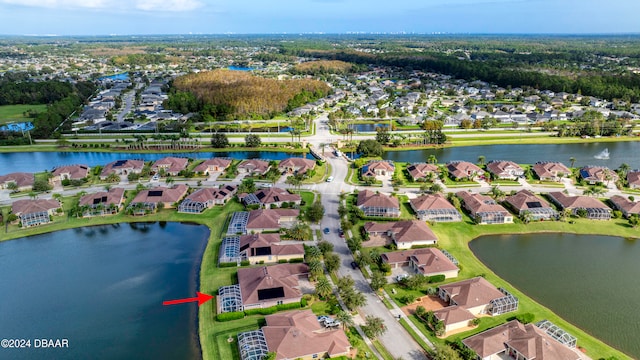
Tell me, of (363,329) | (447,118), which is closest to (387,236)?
(363,329)

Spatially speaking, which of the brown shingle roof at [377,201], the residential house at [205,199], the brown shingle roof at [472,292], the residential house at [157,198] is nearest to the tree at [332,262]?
the brown shingle roof at [472,292]

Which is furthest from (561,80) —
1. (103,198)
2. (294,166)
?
(103,198)

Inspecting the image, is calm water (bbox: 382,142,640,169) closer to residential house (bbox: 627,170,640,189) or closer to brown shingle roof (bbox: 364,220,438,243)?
residential house (bbox: 627,170,640,189)

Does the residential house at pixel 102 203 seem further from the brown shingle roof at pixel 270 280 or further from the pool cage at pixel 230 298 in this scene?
the pool cage at pixel 230 298

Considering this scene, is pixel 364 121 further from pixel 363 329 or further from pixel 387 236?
pixel 363 329

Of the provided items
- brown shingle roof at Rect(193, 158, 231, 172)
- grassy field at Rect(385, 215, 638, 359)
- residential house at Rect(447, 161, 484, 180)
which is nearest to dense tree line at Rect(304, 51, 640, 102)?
residential house at Rect(447, 161, 484, 180)
